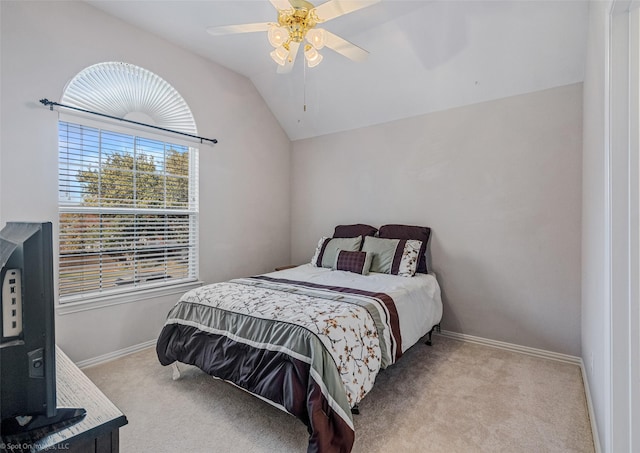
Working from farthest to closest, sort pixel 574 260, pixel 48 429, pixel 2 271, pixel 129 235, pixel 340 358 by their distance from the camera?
pixel 129 235
pixel 574 260
pixel 340 358
pixel 48 429
pixel 2 271

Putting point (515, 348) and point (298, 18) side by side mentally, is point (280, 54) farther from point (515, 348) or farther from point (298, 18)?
point (515, 348)

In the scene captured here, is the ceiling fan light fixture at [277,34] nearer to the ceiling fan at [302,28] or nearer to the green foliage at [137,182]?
the ceiling fan at [302,28]

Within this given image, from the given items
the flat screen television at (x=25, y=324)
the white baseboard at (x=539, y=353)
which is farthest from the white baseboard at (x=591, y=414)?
the flat screen television at (x=25, y=324)

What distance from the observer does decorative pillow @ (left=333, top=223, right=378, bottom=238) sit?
3.76 m

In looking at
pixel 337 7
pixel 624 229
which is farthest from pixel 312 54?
pixel 624 229

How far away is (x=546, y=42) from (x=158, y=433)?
401 centimetres

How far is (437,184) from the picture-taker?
11.3 ft

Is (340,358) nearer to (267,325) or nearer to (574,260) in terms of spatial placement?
(267,325)

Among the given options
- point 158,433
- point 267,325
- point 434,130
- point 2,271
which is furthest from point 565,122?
point 158,433

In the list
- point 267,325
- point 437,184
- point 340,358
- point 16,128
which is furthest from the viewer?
point 437,184

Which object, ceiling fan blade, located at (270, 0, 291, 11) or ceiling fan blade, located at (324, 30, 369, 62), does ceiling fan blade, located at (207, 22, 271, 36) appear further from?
ceiling fan blade, located at (324, 30, 369, 62)

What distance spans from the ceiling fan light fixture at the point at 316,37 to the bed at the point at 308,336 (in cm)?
174

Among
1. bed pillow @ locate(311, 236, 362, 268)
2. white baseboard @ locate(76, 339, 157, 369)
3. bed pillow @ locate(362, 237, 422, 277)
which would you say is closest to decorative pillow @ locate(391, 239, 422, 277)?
bed pillow @ locate(362, 237, 422, 277)

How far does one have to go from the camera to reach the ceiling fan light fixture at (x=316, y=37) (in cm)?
203
